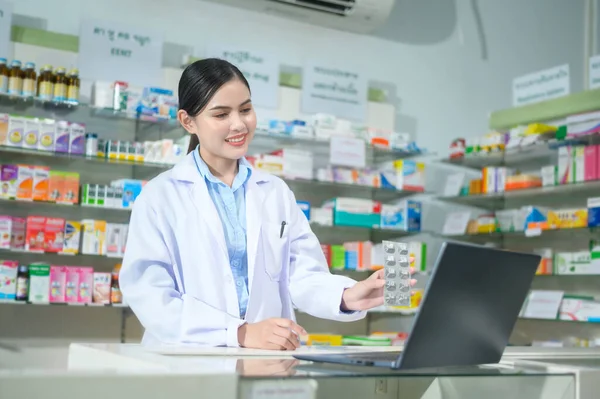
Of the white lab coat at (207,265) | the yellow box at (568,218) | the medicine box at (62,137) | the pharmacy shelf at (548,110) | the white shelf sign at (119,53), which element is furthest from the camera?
the pharmacy shelf at (548,110)

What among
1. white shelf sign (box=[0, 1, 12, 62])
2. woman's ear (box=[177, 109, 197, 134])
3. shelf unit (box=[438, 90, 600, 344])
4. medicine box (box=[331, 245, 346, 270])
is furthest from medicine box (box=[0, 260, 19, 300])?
shelf unit (box=[438, 90, 600, 344])

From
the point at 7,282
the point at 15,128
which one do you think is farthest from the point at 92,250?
the point at 15,128

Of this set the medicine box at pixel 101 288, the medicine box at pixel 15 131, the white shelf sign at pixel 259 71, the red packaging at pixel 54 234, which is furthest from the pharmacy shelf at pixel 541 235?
the medicine box at pixel 15 131

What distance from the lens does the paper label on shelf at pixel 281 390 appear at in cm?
116

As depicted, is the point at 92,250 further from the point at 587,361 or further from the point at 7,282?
the point at 587,361

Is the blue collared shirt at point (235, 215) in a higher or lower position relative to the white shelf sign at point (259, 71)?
lower

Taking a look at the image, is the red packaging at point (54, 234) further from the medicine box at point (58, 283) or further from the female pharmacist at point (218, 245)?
the female pharmacist at point (218, 245)

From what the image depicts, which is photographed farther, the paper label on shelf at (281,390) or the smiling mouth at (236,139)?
the smiling mouth at (236,139)

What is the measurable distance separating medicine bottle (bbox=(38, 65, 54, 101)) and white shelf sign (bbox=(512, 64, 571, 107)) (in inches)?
144

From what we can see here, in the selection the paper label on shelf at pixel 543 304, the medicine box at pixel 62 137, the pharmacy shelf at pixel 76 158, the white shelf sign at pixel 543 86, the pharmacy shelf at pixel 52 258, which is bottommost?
the paper label on shelf at pixel 543 304

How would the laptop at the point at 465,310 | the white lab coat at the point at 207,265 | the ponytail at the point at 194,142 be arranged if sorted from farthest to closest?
1. the ponytail at the point at 194,142
2. the white lab coat at the point at 207,265
3. the laptop at the point at 465,310

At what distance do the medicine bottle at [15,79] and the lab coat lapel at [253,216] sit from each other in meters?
2.91

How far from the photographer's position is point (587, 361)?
1.83 meters

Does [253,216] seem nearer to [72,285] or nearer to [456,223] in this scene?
[72,285]
